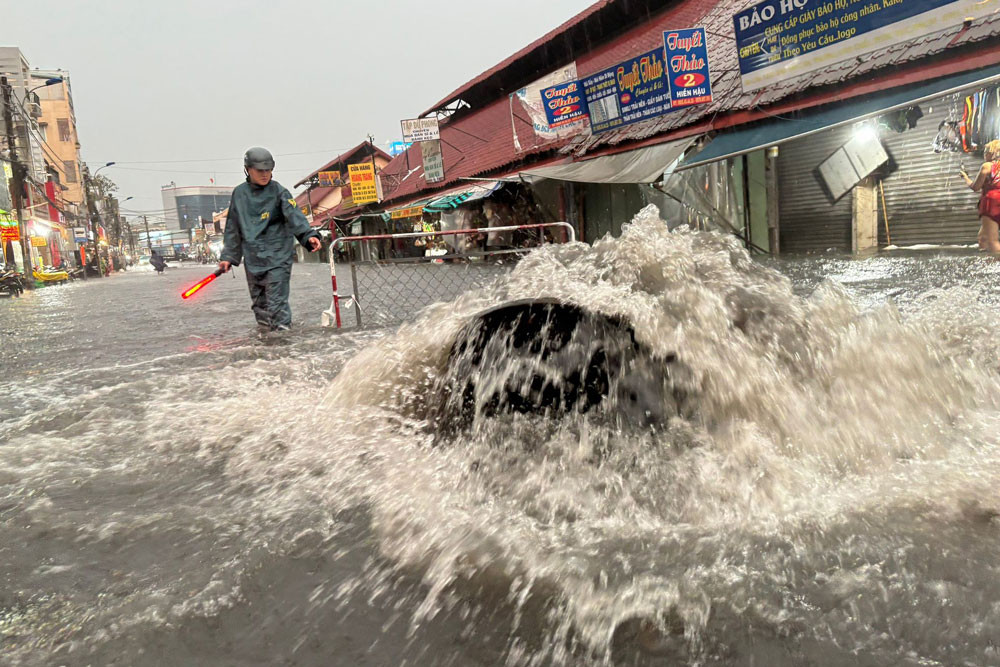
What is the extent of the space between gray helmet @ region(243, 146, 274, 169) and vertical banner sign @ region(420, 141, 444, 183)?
56.6 feet

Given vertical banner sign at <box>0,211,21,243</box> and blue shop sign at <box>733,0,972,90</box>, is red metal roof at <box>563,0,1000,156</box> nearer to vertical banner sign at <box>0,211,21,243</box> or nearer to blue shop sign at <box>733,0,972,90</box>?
blue shop sign at <box>733,0,972,90</box>

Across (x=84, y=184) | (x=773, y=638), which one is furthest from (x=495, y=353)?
(x=84, y=184)

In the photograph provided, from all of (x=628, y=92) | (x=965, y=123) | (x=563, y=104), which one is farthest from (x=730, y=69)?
(x=965, y=123)

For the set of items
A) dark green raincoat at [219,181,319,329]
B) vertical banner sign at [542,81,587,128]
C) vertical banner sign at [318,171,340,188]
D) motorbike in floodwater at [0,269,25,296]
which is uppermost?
vertical banner sign at [318,171,340,188]

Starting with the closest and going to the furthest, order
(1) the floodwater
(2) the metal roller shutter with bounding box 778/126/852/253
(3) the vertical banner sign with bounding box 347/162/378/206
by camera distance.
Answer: (1) the floodwater, (2) the metal roller shutter with bounding box 778/126/852/253, (3) the vertical banner sign with bounding box 347/162/378/206

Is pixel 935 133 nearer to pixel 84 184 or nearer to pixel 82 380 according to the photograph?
pixel 82 380

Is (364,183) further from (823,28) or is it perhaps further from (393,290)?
(823,28)

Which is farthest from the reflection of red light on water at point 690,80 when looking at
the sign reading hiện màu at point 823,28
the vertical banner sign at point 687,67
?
the sign reading hiện màu at point 823,28

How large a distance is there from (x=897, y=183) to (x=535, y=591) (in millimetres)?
12718

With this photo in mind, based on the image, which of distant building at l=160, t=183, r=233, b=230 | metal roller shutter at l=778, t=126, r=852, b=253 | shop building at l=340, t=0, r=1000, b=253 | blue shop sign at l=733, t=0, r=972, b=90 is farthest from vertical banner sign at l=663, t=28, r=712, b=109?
distant building at l=160, t=183, r=233, b=230

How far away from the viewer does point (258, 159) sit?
582cm

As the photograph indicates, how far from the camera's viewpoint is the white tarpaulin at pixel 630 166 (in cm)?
1155

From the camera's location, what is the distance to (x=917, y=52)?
8.61m

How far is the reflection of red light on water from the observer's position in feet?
38.3
